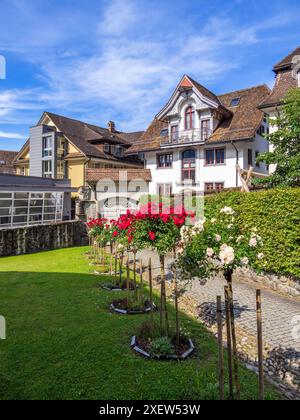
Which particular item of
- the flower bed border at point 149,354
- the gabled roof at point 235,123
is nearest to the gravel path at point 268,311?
the flower bed border at point 149,354

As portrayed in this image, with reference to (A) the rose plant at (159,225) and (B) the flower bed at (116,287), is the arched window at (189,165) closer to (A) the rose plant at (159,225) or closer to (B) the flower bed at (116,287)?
(B) the flower bed at (116,287)

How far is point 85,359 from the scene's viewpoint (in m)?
5.01

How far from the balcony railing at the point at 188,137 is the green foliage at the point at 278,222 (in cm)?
1480

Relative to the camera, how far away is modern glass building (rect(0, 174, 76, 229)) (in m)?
18.6

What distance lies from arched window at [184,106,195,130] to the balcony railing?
528 mm

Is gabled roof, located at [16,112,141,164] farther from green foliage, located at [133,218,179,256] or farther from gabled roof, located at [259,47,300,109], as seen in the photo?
green foliage, located at [133,218,179,256]

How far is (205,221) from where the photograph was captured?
493 centimetres

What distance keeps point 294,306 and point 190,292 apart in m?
2.99

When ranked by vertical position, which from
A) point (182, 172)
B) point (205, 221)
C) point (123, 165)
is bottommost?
point (205, 221)

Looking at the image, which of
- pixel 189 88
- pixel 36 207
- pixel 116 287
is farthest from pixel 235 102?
pixel 116 287

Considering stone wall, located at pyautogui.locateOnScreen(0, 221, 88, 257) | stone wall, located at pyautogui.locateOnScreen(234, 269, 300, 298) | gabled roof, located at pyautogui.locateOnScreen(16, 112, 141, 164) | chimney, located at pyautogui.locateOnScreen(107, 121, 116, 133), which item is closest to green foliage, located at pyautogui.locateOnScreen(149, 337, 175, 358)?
stone wall, located at pyautogui.locateOnScreen(234, 269, 300, 298)

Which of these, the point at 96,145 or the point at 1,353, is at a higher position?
the point at 96,145
